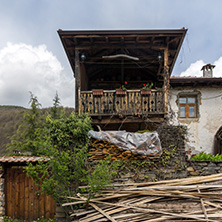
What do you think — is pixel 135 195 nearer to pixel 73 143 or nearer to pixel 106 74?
pixel 73 143

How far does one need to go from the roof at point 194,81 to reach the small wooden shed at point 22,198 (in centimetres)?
815

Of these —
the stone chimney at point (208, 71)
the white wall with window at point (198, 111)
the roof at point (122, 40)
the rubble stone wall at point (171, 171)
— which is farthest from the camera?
the stone chimney at point (208, 71)

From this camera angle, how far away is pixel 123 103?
9.01m

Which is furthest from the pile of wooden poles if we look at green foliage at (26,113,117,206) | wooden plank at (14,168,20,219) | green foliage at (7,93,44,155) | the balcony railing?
green foliage at (7,93,44,155)

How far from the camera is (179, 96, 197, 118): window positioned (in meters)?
12.0

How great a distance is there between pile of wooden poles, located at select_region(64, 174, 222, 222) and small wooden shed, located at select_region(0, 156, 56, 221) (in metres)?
3.11

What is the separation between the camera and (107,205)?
563 cm

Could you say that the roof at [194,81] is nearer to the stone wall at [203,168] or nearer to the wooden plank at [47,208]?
the stone wall at [203,168]

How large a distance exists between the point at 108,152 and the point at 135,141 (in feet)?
3.00

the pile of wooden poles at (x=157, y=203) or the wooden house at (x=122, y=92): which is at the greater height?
the wooden house at (x=122, y=92)

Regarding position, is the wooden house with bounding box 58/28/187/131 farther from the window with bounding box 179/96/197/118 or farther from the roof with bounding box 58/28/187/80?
the window with bounding box 179/96/197/118

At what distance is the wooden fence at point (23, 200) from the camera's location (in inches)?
335

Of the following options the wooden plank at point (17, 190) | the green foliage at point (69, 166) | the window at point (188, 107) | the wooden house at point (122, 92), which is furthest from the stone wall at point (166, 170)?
the window at point (188, 107)

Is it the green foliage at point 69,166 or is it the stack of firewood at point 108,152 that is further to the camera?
the stack of firewood at point 108,152
